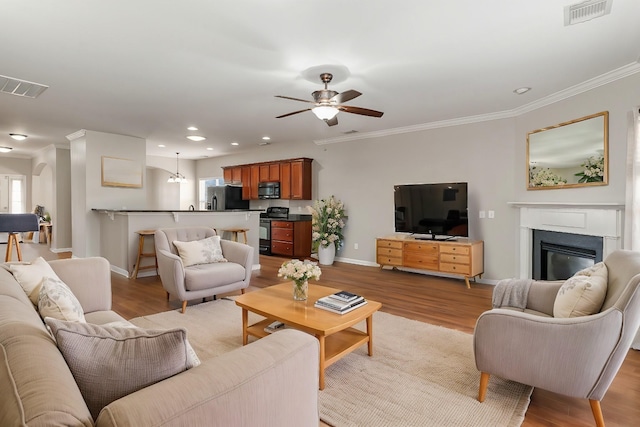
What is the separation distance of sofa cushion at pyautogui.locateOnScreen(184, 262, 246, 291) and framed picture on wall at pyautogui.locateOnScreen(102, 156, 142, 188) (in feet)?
12.1

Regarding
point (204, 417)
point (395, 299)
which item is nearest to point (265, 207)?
point (395, 299)

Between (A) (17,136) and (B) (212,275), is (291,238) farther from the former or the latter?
(A) (17,136)

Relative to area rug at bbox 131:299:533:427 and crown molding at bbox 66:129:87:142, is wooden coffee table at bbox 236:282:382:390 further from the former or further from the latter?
crown molding at bbox 66:129:87:142

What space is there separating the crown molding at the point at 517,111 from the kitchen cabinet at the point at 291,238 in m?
1.85

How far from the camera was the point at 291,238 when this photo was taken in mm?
7285

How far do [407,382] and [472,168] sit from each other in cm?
393

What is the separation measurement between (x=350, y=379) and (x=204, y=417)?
5.52 feet

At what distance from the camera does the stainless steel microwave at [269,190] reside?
7.72 meters

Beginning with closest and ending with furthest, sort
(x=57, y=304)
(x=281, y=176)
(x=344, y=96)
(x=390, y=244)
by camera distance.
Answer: (x=57, y=304), (x=344, y=96), (x=390, y=244), (x=281, y=176)

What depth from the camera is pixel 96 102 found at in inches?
173

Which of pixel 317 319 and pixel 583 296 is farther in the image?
pixel 317 319

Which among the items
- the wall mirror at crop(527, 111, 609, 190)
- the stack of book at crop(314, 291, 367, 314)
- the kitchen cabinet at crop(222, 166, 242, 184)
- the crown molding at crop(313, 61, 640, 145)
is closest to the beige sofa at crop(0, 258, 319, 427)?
the stack of book at crop(314, 291, 367, 314)

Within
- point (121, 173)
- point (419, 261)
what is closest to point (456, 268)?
point (419, 261)

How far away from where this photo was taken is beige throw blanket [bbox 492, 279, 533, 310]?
A: 2.52 m
